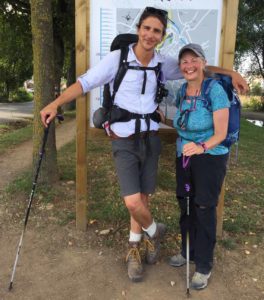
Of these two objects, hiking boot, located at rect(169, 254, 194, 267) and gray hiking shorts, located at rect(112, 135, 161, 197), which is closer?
gray hiking shorts, located at rect(112, 135, 161, 197)

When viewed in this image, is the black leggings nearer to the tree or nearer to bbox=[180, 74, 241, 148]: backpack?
bbox=[180, 74, 241, 148]: backpack

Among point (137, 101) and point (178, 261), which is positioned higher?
point (137, 101)

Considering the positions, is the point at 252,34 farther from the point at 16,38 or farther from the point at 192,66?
the point at 192,66

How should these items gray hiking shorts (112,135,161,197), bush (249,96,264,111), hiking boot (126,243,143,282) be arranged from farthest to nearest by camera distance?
bush (249,96,264,111) < hiking boot (126,243,143,282) < gray hiking shorts (112,135,161,197)

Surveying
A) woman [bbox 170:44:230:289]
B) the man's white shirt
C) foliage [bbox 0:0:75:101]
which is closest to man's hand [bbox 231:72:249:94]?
woman [bbox 170:44:230:289]

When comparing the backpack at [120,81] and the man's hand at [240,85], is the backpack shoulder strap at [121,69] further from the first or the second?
the man's hand at [240,85]

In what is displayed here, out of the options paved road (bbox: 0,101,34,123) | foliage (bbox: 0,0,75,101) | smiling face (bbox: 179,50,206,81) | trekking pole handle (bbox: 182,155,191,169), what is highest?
foliage (bbox: 0,0,75,101)

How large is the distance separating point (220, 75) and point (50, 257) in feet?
7.98

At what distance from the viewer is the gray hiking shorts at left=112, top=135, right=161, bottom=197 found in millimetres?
3475

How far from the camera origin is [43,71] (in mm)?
5277

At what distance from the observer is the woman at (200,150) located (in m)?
3.15

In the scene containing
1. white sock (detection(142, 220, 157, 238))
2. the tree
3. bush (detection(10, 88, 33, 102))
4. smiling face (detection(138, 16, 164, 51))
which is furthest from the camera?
bush (detection(10, 88, 33, 102))

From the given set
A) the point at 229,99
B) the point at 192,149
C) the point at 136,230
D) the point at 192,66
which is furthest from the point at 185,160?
the point at 136,230

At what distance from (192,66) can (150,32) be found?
0.44 metres
